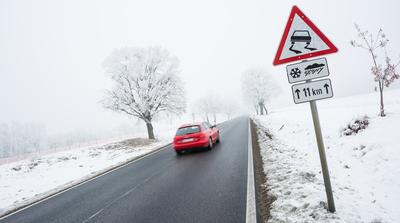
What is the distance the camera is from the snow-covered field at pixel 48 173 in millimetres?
7613

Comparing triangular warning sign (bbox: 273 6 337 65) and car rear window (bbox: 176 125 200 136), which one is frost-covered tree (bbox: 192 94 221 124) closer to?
car rear window (bbox: 176 125 200 136)

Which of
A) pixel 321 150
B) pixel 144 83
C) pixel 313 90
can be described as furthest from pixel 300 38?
pixel 144 83

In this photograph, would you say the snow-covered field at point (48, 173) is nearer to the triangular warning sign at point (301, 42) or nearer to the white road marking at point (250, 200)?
the white road marking at point (250, 200)

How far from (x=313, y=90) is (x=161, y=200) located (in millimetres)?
3877

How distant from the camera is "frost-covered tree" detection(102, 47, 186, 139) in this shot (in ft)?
62.5

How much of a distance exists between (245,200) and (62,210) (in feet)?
15.2

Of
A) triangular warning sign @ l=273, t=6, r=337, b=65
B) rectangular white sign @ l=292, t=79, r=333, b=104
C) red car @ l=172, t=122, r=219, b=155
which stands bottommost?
red car @ l=172, t=122, r=219, b=155

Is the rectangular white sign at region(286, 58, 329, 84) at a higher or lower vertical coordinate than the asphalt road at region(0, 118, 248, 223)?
higher

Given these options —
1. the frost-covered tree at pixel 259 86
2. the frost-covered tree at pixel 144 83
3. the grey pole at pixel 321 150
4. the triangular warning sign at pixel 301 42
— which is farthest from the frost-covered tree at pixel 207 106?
the grey pole at pixel 321 150

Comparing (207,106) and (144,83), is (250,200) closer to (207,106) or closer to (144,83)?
(144,83)

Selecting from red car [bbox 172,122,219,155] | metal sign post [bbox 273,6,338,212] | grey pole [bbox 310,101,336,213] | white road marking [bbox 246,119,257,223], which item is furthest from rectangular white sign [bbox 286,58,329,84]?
red car [bbox 172,122,219,155]

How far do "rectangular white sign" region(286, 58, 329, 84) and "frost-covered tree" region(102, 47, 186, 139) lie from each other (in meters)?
17.4

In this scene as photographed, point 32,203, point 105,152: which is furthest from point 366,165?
point 105,152

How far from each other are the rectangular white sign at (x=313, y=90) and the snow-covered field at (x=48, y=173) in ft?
27.2
